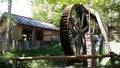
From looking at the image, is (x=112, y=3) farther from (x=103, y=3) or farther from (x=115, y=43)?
(x=115, y=43)

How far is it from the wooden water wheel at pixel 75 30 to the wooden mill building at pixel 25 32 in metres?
7.91

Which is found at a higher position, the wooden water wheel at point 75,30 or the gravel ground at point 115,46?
the wooden water wheel at point 75,30

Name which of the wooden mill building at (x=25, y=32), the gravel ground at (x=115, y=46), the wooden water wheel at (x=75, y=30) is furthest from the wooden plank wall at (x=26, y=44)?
the wooden water wheel at (x=75, y=30)

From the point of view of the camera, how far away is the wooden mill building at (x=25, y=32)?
26.3m

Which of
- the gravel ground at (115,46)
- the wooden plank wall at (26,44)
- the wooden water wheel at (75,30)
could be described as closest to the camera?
the wooden water wheel at (75,30)

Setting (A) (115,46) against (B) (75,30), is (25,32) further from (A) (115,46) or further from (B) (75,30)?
(B) (75,30)

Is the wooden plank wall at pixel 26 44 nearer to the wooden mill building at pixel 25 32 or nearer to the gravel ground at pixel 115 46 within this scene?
the wooden mill building at pixel 25 32

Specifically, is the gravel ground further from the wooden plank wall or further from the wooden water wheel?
the wooden plank wall

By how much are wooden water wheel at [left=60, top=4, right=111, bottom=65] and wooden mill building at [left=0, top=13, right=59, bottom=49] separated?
25.9ft

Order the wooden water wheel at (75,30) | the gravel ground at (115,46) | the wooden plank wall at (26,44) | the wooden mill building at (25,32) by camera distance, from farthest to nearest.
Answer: the wooden plank wall at (26,44), the wooden mill building at (25,32), the gravel ground at (115,46), the wooden water wheel at (75,30)

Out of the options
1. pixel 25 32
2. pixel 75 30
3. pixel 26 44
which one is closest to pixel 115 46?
pixel 75 30

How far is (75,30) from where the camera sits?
1670cm

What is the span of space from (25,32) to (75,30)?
1586cm

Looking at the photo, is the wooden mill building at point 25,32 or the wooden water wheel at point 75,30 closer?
the wooden water wheel at point 75,30
